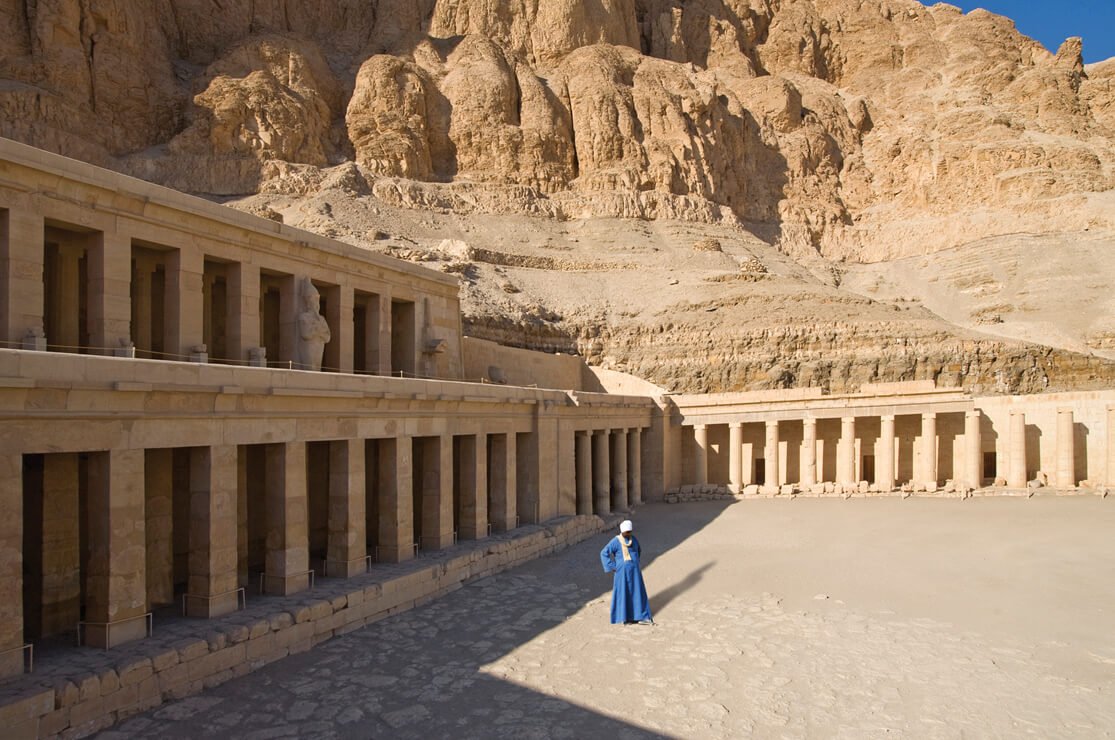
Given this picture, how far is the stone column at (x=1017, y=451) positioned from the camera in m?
25.9

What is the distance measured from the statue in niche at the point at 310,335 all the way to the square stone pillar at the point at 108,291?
13.4ft

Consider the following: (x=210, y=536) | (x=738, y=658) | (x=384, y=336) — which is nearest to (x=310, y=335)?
(x=384, y=336)

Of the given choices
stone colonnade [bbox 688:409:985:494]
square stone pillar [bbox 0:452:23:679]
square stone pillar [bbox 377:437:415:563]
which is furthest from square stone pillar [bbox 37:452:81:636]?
stone colonnade [bbox 688:409:985:494]

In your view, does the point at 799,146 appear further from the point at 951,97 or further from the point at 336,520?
the point at 336,520

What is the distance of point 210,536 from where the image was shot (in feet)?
37.2

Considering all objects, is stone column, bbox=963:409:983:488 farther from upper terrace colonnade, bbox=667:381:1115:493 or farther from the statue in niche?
the statue in niche

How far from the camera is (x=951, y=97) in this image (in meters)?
83.6

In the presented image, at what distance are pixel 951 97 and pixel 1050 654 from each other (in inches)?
3434

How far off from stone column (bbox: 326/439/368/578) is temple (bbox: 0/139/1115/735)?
4cm

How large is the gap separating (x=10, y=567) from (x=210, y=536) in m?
2.79

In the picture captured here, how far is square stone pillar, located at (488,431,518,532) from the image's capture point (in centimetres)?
1922

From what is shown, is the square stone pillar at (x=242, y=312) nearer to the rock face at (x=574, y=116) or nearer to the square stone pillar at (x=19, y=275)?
the square stone pillar at (x=19, y=275)

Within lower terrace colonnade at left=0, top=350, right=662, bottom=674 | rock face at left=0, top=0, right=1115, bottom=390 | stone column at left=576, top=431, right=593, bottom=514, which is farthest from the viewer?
rock face at left=0, top=0, right=1115, bottom=390

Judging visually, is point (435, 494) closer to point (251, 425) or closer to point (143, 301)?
point (251, 425)
